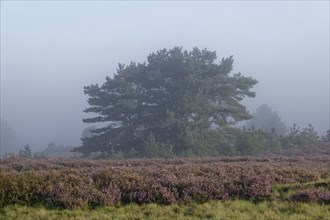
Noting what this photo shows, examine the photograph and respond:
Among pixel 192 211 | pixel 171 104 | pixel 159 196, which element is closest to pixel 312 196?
pixel 192 211

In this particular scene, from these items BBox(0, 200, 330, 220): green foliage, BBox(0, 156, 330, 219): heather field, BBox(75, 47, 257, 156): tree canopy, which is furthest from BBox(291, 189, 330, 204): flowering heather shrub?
BBox(75, 47, 257, 156): tree canopy

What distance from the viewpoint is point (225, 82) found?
1656 inches

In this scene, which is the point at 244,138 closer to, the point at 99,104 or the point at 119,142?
the point at 119,142

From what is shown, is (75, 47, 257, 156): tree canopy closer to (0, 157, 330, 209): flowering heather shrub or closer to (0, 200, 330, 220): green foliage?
(0, 157, 330, 209): flowering heather shrub

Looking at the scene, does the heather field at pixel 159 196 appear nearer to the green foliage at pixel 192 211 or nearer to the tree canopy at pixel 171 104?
the green foliage at pixel 192 211

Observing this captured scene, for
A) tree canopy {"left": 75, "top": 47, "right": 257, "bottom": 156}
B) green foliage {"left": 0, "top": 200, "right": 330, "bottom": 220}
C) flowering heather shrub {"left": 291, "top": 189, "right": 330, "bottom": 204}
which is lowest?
green foliage {"left": 0, "top": 200, "right": 330, "bottom": 220}

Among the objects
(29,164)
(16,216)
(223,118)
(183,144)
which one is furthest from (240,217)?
(223,118)

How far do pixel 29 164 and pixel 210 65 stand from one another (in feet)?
A: 87.0

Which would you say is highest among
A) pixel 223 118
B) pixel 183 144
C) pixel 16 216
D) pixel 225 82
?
pixel 225 82

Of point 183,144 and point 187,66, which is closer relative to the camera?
point 183,144

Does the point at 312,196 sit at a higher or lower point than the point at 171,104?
lower

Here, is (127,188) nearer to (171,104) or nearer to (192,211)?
(192,211)

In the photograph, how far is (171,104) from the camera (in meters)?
39.0

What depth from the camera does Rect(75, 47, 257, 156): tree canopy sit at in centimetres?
3678
